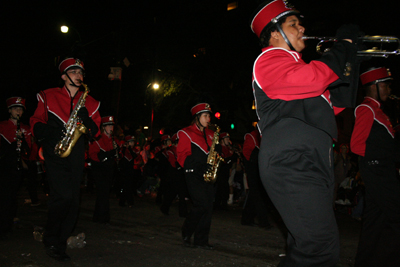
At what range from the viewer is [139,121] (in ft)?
105

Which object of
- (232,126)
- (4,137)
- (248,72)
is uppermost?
(248,72)

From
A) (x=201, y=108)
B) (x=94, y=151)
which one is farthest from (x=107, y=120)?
(x=201, y=108)

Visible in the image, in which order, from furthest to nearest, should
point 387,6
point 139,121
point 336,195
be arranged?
1. point 139,121
2. point 387,6
3. point 336,195

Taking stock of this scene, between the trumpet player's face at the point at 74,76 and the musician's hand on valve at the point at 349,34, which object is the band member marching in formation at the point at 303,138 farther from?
the trumpet player's face at the point at 74,76

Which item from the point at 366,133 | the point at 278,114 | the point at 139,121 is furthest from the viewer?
the point at 139,121

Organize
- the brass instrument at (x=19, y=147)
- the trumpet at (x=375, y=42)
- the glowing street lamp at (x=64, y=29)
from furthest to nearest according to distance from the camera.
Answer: the glowing street lamp at (x=64, y=29) < the brass instrument at (x=19, y=147) < the trumpet at (x=375, y=42)

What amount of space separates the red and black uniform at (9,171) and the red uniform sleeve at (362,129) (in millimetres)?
5310

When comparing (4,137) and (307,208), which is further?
(4,137)

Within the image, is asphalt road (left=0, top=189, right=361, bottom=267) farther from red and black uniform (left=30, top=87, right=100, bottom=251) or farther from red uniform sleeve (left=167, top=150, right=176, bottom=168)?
red uniform sleeve (left=167, top=150, right=176, bottom=168)

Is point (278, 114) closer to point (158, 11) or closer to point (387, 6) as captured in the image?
point (387, 6)

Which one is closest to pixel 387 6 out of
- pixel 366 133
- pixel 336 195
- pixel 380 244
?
pixel 336 195

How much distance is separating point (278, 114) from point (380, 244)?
2602 millimetres

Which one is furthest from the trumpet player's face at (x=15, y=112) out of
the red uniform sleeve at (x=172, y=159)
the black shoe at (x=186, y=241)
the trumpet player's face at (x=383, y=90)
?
the trumpet player's face at (x=383, y=90)

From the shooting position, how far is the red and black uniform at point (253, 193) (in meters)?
7.21
